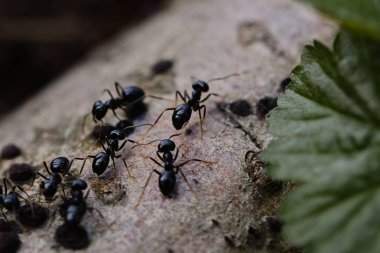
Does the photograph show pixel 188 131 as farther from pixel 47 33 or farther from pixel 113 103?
pixel 47 33

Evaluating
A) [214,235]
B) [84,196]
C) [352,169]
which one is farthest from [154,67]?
[352,169]

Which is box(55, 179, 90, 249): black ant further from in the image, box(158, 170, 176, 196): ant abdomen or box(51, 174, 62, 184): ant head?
box(158, 170, 176, 196): ant abdomen

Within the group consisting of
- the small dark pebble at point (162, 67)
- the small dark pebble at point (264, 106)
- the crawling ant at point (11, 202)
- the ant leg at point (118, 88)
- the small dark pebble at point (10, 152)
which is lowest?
the small dark pebble at point (10, 152)

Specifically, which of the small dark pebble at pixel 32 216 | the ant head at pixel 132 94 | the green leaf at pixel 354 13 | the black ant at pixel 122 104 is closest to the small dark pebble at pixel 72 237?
the small dark pebble at pixel 32 216

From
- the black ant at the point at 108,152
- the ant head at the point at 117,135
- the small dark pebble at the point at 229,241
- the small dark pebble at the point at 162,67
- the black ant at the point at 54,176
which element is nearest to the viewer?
the small dark pebble at the point at 229,241

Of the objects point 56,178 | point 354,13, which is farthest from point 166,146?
point 354,13

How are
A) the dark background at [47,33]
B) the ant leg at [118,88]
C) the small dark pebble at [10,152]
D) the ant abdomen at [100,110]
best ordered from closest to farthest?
the ant abdomen at [100,110] → the small dark pebble at [10,152] → the ant leg at [118,88] → the dark background at [47,33]

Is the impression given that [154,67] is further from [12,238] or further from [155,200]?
[12,238]

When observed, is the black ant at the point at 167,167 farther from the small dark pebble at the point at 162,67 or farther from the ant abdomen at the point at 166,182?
the small dark pebble at the point at 162,67
